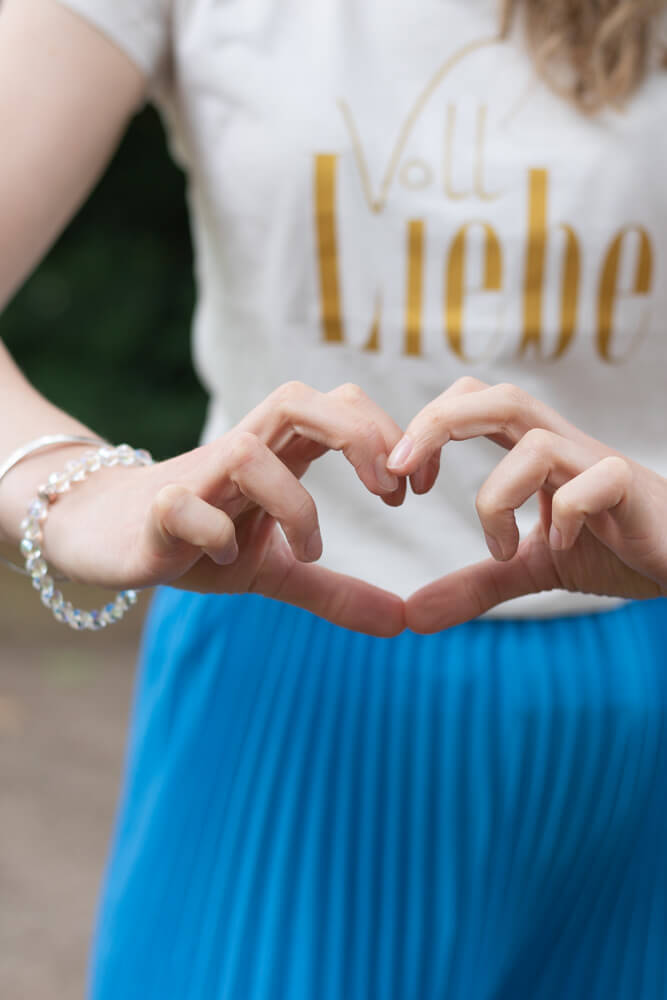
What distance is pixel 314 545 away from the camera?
0.67 m

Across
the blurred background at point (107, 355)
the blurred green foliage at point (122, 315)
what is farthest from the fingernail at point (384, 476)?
the blurred green foliage at point (122, 315)

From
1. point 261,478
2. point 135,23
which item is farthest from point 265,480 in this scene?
point 135,23

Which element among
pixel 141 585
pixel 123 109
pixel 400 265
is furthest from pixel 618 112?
pixel 141 585

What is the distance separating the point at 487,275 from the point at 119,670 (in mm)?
2879

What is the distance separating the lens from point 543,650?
91 centimetres

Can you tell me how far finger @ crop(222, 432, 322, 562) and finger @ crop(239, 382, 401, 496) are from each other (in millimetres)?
20

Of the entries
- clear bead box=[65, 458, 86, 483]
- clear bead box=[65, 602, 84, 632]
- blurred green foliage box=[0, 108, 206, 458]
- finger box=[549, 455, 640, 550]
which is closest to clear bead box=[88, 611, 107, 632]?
clear bead box=[65, 602, 84, 632]

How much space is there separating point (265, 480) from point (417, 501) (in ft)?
1.09

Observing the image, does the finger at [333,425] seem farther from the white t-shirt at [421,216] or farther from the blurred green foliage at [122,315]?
the blurred green foliage at [122,315]

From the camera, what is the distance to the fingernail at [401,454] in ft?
2.10

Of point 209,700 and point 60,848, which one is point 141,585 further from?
point 60,848

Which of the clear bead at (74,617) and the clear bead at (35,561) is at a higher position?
the clear bead at (35,561)

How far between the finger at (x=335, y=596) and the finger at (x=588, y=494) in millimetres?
173

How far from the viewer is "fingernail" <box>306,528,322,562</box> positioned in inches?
26.0
